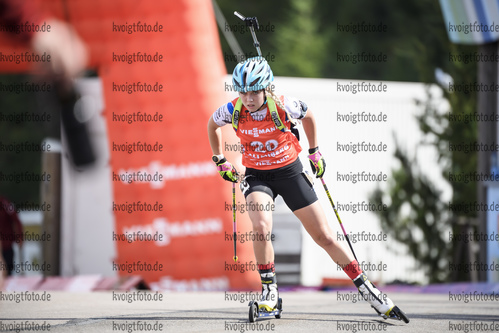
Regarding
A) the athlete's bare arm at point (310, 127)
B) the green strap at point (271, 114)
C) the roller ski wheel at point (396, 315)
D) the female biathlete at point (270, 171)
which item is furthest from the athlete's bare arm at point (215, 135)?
the roller ski wheel at point (396, 315)

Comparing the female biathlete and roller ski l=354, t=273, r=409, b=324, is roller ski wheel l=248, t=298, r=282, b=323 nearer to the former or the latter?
the female biathlete

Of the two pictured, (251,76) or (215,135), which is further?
(215,135)

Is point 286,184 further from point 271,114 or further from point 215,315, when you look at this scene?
point 215,315

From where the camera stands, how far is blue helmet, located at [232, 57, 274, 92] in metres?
7.43

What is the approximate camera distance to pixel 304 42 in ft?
154

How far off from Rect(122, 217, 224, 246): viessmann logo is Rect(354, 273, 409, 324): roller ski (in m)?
6.73

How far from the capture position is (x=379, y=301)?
7.48 meters

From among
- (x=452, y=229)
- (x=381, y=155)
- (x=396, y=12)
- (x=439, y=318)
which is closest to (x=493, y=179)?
(x=452, y=229)

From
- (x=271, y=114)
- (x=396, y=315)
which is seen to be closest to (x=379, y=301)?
(x=396, y=315)

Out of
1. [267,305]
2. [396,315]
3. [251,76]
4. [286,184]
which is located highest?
[251,76]

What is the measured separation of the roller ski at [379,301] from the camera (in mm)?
7391

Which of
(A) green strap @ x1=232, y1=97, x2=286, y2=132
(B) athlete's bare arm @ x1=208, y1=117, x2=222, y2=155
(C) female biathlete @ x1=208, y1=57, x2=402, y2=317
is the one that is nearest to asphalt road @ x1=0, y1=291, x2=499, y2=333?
(C) female biathlete @ x1=208, y1=57, x2=402, y2=317

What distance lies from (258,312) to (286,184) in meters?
1.18

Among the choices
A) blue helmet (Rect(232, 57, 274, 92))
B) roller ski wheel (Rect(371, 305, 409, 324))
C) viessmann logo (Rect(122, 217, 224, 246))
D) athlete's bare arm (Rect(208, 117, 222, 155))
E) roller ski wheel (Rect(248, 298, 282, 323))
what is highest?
blue helmet (Rect(232, 57, 274, 92))
